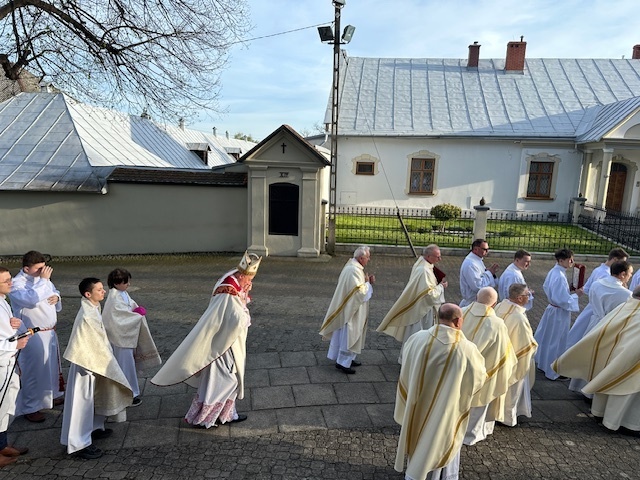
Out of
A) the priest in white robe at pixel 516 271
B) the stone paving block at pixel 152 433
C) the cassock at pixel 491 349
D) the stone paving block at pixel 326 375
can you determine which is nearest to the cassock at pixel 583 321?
the priest in white robe at pixel 516 271

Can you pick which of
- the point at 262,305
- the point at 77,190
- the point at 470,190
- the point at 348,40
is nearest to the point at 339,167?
the point at 470,190

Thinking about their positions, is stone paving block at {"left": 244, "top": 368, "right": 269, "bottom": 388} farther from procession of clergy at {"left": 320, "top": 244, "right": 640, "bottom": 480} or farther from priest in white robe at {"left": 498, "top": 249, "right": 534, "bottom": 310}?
priest in white robe at {"left": 498, "top": 249, "right": 534, "bottom": 310}

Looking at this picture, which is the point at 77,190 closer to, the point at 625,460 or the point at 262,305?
the point at 262,305

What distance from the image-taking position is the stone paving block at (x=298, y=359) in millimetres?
6688

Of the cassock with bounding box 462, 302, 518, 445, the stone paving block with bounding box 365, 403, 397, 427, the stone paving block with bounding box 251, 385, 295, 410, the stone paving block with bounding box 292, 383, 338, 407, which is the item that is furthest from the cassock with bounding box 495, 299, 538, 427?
the stone paving block with bounding box 251, 385, 295, 410

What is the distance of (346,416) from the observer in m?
5.30

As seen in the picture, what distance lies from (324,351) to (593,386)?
11.9 ft

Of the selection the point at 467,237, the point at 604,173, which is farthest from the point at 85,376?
the point at 604,173

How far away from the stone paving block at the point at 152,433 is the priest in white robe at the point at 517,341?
3.57 m

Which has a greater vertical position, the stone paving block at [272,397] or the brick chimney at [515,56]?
the brick chimney at [515,56]

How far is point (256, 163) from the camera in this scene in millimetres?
14039

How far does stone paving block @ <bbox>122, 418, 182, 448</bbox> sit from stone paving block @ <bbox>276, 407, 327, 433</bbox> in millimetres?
1132

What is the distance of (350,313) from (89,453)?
3411mm

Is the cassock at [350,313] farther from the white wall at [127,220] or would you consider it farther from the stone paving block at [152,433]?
the white wall at [127,220]
